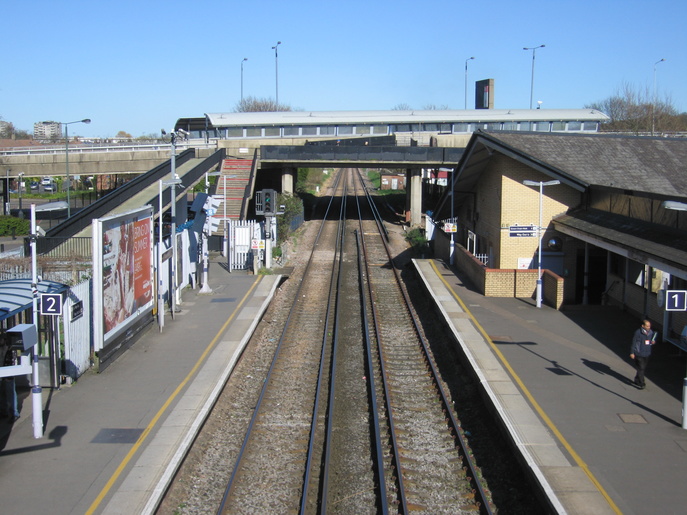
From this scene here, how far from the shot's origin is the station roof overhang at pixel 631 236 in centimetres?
1356

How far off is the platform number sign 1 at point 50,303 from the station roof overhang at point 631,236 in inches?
450

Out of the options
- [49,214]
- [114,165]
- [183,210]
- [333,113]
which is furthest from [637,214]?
[333,113]

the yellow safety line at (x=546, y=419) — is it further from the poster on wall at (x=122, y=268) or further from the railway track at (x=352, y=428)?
the poster on wall at (x=122, y=268)

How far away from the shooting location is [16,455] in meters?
9.45

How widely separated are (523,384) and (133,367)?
8082 millimetres

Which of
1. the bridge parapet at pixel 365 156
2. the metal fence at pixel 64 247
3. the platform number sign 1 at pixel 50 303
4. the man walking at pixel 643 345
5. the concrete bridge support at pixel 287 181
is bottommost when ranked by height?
the man walking at pixel 643 345

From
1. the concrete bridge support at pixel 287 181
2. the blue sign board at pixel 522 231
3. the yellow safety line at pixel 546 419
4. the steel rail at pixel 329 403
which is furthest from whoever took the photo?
the concrete bridge support at pixel 287 181

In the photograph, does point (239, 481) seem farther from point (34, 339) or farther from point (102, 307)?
point (102, 307)

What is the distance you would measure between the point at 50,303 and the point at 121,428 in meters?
2.41

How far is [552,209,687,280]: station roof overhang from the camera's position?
13.6 meters

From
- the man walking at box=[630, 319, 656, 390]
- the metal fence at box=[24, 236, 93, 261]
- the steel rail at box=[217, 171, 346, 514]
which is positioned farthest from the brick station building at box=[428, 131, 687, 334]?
the metal fence at box=[24, 236, 93, 261]

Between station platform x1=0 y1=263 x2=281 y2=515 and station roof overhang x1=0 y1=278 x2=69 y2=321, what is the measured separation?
191 cm

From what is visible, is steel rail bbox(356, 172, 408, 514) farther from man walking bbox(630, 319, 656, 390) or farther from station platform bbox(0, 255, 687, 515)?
man walking bbox(630, 319, 656, 390)

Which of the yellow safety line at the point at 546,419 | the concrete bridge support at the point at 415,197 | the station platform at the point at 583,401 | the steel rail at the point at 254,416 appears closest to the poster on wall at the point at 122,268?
the steel rail at the point at 254,416
